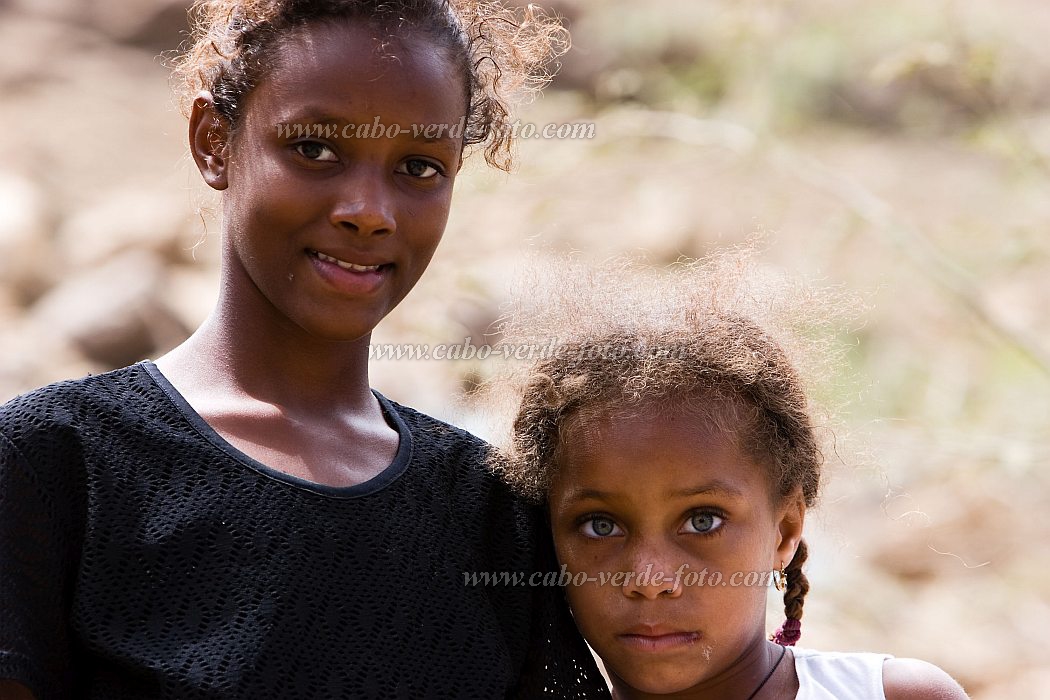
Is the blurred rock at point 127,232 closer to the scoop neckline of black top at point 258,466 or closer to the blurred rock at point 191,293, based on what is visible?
the blurred rock at point 191,293

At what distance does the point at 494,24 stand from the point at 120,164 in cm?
655

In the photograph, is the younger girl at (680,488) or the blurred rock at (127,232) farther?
the blurred rock at (127,232)

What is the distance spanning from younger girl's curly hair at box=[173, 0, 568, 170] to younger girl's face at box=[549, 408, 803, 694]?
1.64 ft

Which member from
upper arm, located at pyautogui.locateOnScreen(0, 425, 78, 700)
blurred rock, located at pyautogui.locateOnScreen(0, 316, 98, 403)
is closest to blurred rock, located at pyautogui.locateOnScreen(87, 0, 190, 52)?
blurred rock, located at pyautogui.locateOnScreen(0, 316, 98, 403)

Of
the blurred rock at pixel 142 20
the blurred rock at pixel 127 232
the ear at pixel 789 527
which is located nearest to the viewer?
the ear at pixel 789 527

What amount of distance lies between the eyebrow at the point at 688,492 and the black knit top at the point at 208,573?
0.18 metres

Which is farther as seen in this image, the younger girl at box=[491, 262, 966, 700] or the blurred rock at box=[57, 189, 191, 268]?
the blurred rock at box=[57, 189, 191, 268]

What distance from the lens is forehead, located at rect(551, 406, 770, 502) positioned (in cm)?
180

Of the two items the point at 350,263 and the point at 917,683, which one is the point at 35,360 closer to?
the point at 350,263

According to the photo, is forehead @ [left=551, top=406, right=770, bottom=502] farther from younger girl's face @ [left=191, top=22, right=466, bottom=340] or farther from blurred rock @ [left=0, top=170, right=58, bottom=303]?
blurred rock @ [left=0, top=170, right=58, bottom=303]

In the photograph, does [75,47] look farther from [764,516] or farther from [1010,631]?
[764,516]

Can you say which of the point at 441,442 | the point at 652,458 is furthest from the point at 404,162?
the point at 652,458

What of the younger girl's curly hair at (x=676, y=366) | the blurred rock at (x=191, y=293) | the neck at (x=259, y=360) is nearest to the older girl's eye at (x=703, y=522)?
the younger girl's curly hair at (x=676, y=366)

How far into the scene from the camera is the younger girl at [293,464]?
4.86 feet
